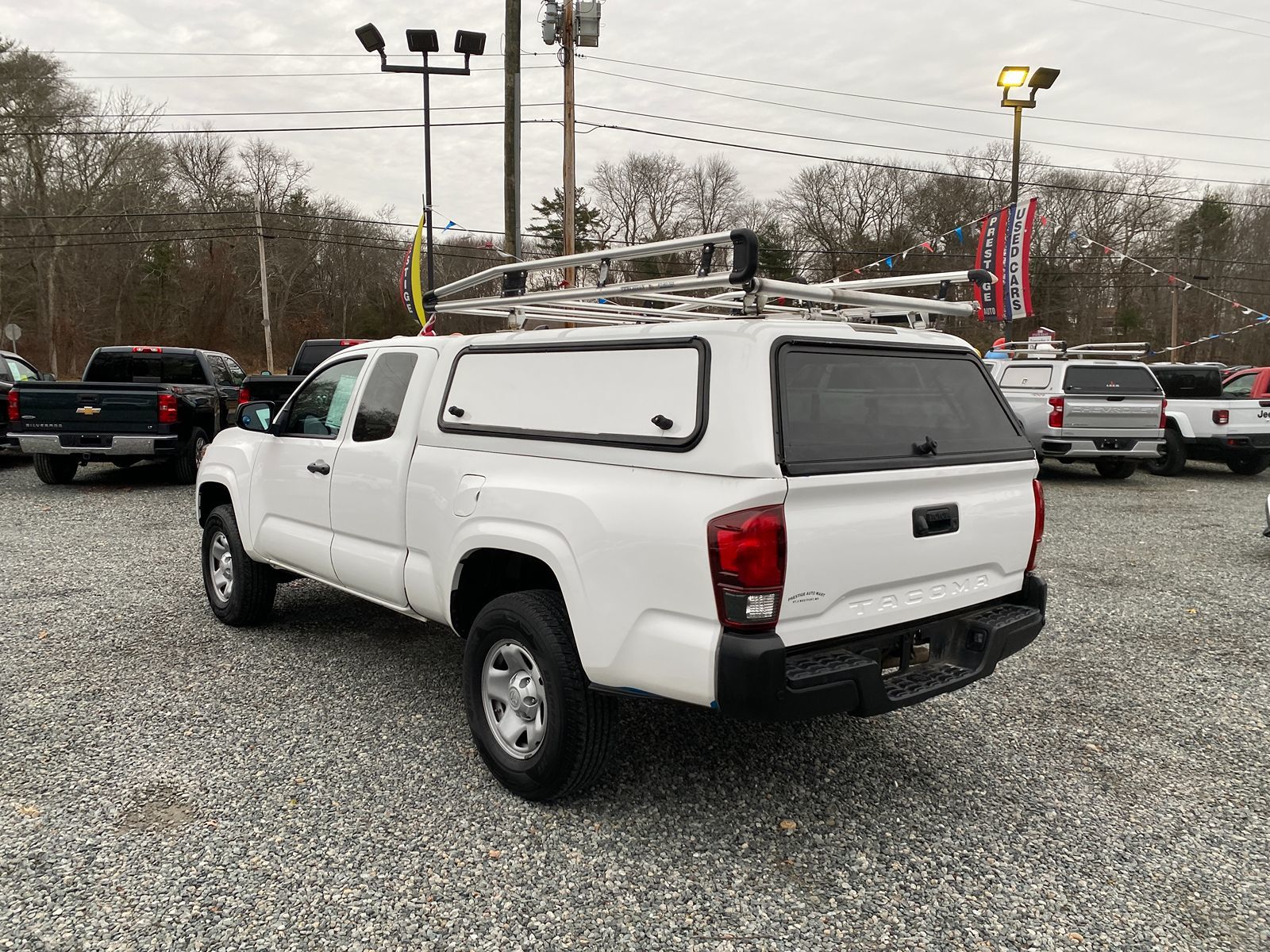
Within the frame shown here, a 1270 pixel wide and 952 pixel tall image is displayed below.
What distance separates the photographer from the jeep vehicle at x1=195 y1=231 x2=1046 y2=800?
8.77 feet

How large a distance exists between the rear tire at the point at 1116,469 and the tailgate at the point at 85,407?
13996 millimetres

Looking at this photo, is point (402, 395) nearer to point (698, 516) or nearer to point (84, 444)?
point (698, 516)

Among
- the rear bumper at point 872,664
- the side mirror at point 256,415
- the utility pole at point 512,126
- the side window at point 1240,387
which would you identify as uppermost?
the utility pole at point 512,126

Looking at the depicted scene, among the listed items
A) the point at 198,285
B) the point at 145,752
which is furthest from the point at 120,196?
the point at 145,752

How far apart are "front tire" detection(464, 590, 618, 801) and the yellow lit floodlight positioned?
19692 mm

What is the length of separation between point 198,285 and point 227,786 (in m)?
55.0

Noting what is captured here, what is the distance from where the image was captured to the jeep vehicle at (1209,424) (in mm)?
13102

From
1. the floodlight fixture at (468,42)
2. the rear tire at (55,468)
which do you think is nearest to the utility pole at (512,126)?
the floodlight fixture at (468,42)

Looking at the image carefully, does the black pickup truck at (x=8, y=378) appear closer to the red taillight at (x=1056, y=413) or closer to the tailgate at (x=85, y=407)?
the tailgate at (x=85, y=407)

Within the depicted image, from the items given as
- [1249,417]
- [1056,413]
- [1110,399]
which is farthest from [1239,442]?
[1056,413]

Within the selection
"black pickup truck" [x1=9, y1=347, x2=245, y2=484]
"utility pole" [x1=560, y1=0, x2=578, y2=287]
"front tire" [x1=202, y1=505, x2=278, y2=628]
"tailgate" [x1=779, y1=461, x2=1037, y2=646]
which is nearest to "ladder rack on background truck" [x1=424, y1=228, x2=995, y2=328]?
"tailgate" [x1=779, y1=461, x2=1037, y2=646]

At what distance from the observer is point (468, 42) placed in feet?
51.1

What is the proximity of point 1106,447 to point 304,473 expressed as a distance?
463 inches

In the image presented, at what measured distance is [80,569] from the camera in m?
6.97
